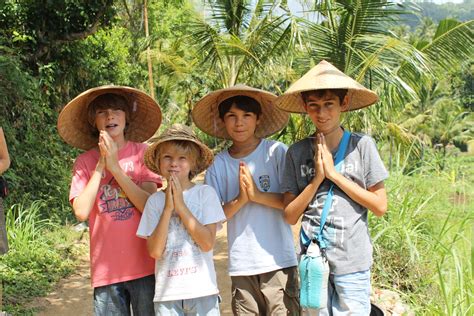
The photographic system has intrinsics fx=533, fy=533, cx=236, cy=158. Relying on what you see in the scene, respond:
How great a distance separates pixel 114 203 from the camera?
2357mm

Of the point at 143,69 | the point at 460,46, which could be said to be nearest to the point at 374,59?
the point at 460,46

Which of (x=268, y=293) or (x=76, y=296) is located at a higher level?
(x=268, y=293)

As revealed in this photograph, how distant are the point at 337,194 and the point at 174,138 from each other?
0.73 metres

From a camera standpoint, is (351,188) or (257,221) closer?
(351,188)

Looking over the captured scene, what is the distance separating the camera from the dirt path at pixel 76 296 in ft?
15.2

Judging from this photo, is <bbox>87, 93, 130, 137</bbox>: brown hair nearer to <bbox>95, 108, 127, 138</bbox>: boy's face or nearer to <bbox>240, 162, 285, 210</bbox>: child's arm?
<bbox>95, 108, 127, 138</bbox>: boy's face

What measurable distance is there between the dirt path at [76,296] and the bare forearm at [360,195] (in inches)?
99.6

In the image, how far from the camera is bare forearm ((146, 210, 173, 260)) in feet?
7.13

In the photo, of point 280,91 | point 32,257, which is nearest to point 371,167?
point 32,257

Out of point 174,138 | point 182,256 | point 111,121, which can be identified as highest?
point 111,121

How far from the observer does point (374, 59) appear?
18.0 ft

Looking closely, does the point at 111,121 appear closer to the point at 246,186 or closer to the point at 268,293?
the point at 246,186

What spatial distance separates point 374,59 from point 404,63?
0.92 metres

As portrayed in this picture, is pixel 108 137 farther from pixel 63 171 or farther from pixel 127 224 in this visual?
pixel 63 171
